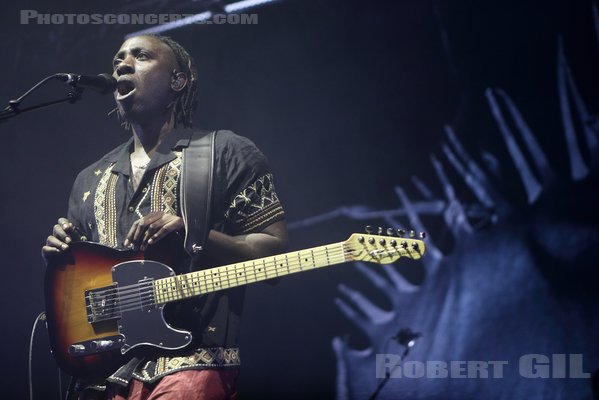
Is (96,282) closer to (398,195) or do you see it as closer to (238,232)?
(238,232)

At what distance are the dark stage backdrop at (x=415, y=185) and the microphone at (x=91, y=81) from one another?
1.00 metres

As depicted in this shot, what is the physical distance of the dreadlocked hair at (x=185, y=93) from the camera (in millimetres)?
3109

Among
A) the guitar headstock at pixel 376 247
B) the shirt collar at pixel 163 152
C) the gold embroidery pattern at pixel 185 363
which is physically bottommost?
the gold embroidery pattern at pixel 185 363

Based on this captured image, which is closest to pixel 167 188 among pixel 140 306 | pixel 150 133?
pixel 150 133

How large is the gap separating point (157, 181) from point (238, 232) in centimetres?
36

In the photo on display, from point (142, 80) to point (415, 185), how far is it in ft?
4.31

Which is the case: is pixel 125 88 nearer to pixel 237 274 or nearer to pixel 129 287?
pixel 129 287

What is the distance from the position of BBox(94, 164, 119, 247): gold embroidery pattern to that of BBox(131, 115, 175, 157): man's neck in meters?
0.16

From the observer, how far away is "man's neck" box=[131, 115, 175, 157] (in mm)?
3002

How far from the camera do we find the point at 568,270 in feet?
10.6

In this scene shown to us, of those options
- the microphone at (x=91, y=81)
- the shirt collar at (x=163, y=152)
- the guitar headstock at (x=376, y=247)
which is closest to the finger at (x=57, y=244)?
the shirt collar at (x=163, y=152)

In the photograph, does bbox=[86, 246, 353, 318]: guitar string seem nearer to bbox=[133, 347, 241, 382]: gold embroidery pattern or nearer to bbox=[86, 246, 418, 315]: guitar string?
bbox=[86, 246, 418, 315]: guitar string

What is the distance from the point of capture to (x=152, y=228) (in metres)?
2.59

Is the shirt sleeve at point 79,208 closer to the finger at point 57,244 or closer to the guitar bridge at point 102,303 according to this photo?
the finger at point 57,244
